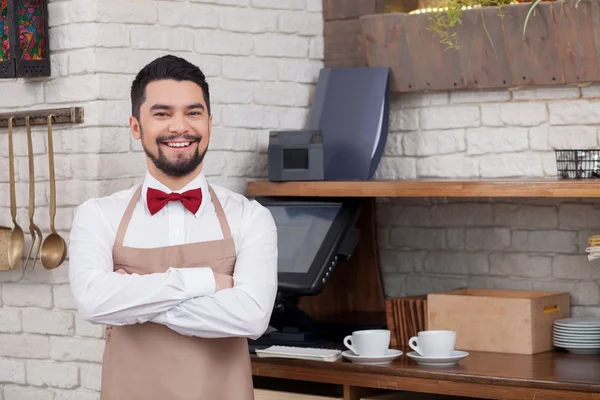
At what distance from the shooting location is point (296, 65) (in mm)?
4121

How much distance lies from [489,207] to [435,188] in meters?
0.47

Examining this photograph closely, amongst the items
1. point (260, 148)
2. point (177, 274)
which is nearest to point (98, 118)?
point (260, 148)

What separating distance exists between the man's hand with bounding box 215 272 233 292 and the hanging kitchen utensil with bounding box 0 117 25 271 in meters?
1.28

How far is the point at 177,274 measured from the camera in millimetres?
2512

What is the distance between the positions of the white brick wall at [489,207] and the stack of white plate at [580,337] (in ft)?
0.85

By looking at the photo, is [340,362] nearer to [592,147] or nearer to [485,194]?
[485,194]

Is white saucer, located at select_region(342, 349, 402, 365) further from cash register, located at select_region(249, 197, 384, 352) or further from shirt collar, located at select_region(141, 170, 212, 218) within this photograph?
shirt collar, located at select_region(141, 170, 212, 218)

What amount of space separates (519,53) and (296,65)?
87cm

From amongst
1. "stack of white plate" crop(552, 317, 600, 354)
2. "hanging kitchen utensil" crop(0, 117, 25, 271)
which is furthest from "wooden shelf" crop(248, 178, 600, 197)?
"hanging kitchen utensil" crop(0, 117, 25, 271)

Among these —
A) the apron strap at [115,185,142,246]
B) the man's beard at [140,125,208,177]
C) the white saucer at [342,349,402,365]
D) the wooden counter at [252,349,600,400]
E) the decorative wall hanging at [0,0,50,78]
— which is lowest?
the wooden counter at [252,349,600,400]

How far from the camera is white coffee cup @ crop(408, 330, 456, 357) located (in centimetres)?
326

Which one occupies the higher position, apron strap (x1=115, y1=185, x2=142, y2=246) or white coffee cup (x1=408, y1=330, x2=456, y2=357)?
apron strap (x1=115, y1=185, x2=142, y2=246)

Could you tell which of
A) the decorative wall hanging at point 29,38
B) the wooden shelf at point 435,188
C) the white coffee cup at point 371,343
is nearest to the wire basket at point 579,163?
the wooden shelf at point 435,188

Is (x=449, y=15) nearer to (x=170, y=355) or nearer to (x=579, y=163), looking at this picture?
(x=579, y=163)
